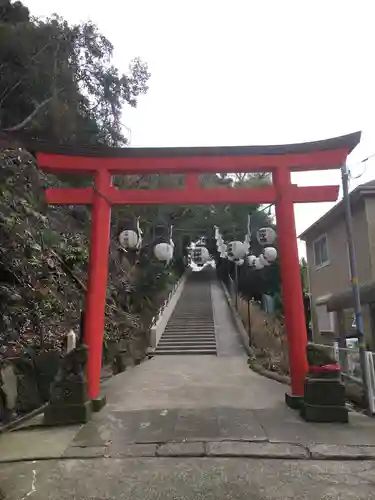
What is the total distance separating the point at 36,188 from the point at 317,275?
453 inches

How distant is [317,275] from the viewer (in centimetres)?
1662

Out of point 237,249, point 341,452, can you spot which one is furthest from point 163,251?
point 341,452

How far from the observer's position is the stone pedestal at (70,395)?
20.9ft

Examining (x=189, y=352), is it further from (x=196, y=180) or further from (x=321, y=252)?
(x=196, y=180)

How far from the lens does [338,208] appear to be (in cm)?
1334

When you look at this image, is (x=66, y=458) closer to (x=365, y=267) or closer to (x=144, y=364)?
(x=144, y=364)

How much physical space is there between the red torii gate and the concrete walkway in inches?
57.9

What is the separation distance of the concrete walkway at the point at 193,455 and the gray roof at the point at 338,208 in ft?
21.8

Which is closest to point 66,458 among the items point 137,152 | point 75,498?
point 75,498

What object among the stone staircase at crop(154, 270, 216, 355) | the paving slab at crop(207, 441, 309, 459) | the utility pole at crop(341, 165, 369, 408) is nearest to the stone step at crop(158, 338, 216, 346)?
the stone staircase at crop(154, 270, 216, 355)

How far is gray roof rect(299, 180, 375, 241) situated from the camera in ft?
37.8

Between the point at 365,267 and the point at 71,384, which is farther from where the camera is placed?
the point at 365,267

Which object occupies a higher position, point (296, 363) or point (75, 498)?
point (296, 363)

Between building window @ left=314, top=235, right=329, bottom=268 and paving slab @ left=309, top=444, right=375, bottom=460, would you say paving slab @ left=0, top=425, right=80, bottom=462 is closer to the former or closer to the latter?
paving slab @ left=309, top=444, right=375, bottom=460
